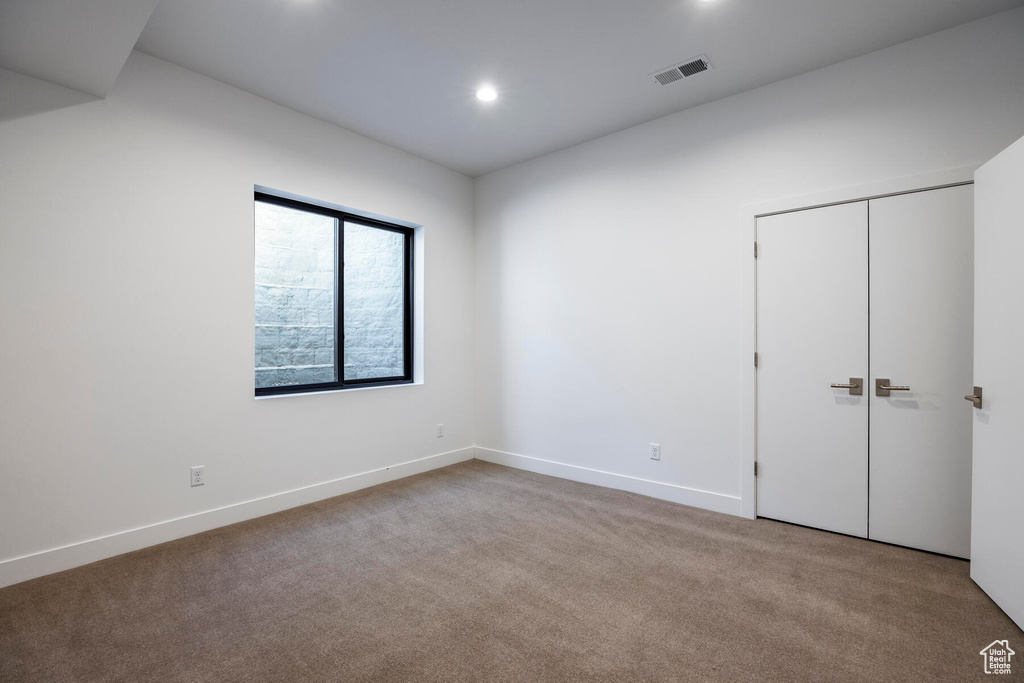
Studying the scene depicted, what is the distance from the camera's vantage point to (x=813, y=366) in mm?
2998

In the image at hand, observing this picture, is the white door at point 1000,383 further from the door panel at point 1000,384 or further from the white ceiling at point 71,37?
the white ceiling at point 71,37

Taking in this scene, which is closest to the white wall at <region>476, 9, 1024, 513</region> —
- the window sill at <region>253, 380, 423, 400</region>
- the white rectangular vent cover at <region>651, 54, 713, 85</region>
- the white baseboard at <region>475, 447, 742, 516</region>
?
the white baseboard at <region>475, 447, 742, 516</region>

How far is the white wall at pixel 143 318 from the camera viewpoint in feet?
7.97

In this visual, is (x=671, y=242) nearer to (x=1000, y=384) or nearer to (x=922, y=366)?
(x=922, y=366)

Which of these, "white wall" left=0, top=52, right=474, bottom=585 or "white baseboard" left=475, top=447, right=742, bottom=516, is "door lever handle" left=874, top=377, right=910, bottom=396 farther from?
"white wall" left=0, top=52, right=474, bottom=585

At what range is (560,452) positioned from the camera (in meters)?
4.27

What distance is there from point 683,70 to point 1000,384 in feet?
7.72

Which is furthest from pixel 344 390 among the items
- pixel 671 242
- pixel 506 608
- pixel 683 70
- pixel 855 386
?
pixel 855 386

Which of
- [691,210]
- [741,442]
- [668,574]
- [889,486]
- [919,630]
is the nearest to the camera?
[919,630]

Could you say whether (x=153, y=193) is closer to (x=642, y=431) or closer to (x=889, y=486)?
(x=642, y=431)

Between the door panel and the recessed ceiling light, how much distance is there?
2699 mm

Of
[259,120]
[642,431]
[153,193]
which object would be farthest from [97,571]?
[642,431]

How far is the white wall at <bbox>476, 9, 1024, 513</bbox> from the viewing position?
8.77 feet

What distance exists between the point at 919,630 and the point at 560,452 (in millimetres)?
2634
